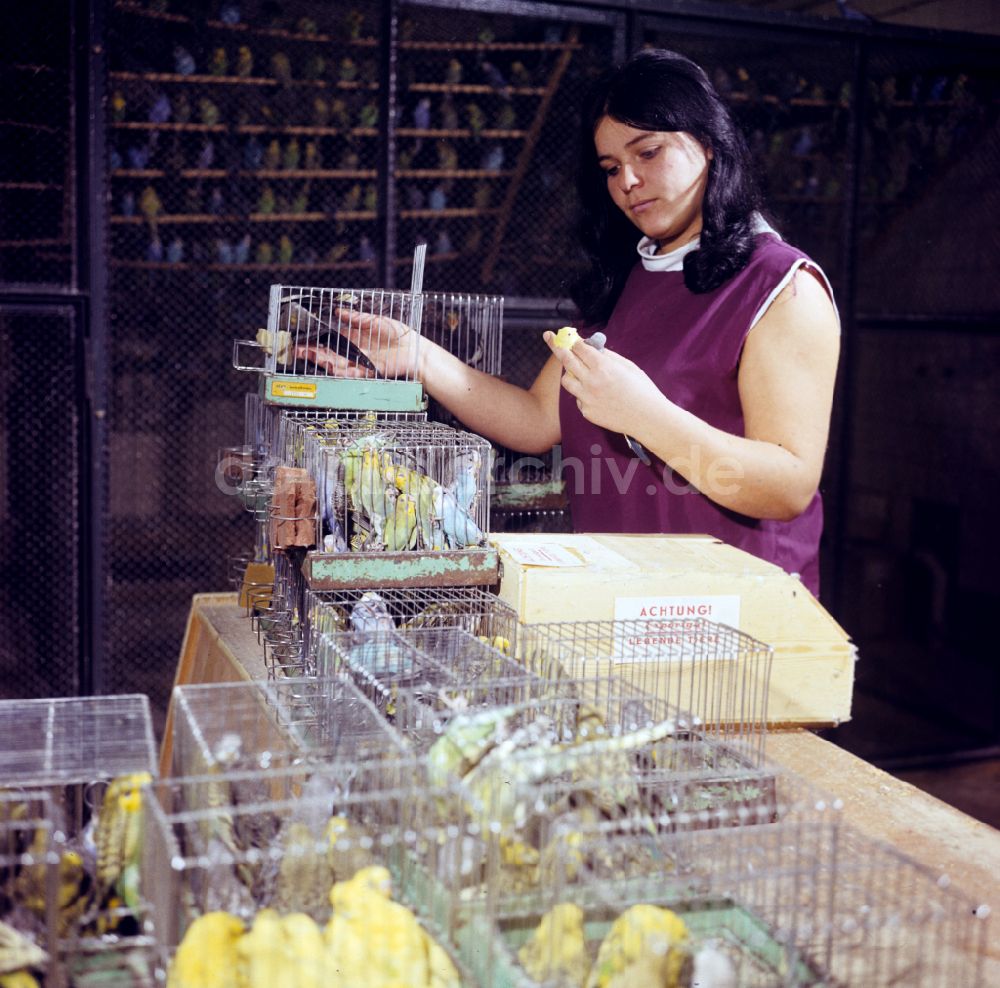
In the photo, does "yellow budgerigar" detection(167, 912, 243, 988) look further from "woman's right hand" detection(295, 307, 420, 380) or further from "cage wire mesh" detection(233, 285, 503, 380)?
"woman's right hand" detection(295, 307, 420, 380)

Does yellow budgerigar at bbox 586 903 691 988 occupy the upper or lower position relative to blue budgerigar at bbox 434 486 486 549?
lower

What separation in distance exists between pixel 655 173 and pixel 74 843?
5.85 ft

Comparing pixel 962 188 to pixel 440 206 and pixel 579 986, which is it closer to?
pixel 440 206

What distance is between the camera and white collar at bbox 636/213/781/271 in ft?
8.17

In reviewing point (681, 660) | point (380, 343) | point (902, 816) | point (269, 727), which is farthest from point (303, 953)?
point (380, 343)

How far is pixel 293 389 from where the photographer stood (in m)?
2.34

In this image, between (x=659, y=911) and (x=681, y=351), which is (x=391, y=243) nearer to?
(x=681, y=351)

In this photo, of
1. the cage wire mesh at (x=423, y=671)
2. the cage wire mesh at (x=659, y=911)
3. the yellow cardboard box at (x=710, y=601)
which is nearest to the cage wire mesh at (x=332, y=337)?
the yellow cardboard box at (x=710, y=601)

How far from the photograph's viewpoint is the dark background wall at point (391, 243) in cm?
340

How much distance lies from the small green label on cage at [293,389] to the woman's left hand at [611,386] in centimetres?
50

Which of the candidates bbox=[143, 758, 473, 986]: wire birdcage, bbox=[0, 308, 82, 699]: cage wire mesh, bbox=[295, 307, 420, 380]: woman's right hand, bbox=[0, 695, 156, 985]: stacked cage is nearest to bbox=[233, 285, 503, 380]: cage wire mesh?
bbox=[295, 307, 420, 380]: woman's right hand

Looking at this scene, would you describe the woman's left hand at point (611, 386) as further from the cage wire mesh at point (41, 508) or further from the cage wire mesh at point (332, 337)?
the cage wire mesh at point (41, 508)

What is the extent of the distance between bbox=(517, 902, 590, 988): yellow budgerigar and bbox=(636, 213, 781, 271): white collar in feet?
5.71

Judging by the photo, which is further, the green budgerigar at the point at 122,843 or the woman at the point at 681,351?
the woman at the point at 681,351
